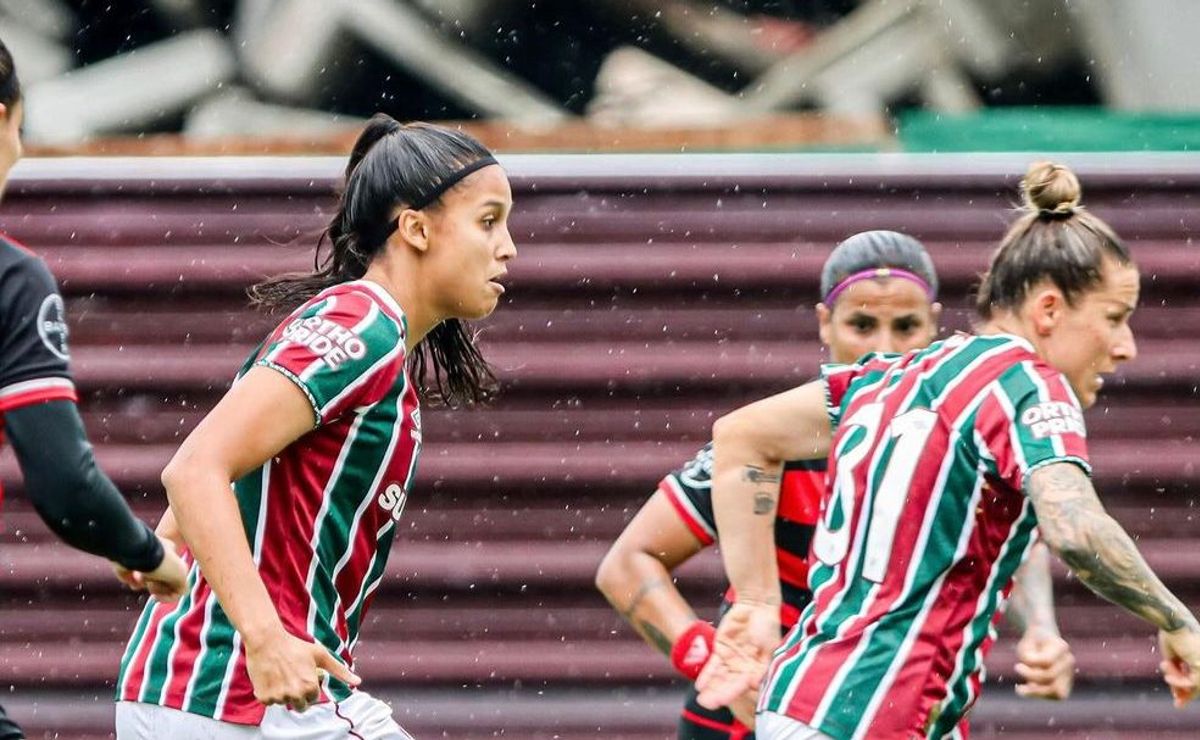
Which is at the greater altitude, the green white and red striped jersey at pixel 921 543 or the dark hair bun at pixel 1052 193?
the dark hair bun at pixel 1052 193

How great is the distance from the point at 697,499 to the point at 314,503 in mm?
1134

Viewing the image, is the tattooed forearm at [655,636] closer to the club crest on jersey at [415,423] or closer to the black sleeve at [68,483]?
the club crest on jersey at [415,423]

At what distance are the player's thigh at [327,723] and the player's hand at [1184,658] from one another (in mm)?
1182

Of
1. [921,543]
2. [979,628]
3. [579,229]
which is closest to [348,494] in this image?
[921,543]

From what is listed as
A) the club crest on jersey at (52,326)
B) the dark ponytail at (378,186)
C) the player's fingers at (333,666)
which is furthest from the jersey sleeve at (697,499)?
the club crest on jersey at (52,326)

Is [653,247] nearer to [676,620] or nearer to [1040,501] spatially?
[676,620]

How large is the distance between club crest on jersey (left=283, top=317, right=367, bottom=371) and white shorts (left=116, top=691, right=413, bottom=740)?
1.73 feet

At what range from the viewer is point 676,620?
3746 millimetres

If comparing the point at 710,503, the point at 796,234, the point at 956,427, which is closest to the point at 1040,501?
the point at 956,427

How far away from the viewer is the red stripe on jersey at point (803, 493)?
3.59 meters

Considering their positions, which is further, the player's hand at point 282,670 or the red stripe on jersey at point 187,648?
the red stripe on jersey at point 187,648

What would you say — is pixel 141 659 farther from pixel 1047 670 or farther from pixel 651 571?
pixel 1047 670

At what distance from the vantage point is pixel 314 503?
→ 9.35 ft

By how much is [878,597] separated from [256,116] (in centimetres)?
337
